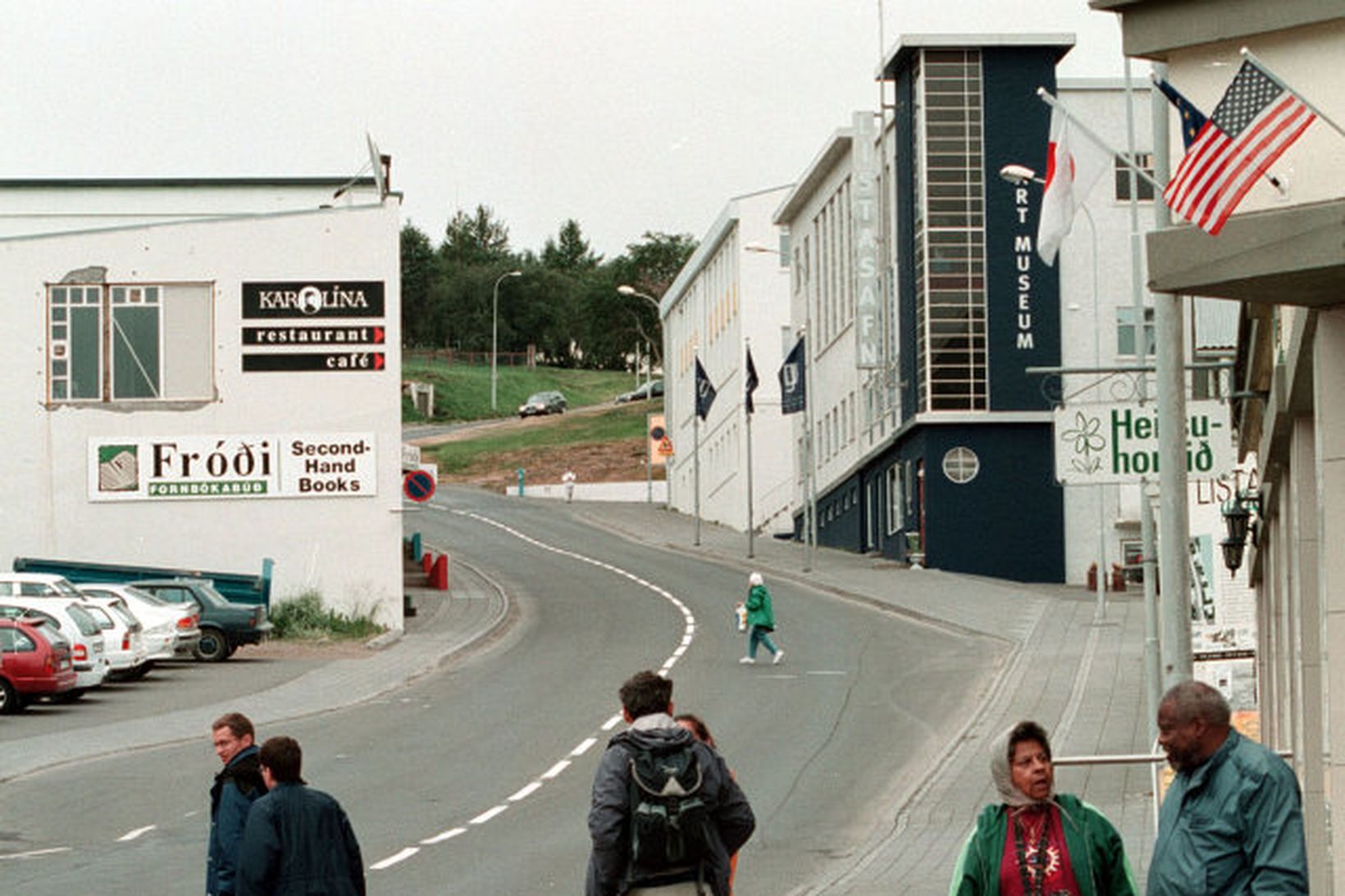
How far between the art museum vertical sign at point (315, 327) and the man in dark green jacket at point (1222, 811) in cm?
4182

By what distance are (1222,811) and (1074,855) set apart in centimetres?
54

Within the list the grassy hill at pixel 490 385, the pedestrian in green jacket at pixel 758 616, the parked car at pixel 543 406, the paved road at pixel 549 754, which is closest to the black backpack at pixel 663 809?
the paved road at pixel 549 754

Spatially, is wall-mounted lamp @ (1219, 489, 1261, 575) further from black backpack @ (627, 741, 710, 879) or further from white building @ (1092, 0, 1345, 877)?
black backpack @ (627, 741, 710, 879)

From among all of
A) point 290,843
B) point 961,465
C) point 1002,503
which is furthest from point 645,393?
point 290,843

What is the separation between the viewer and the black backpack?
9883mm

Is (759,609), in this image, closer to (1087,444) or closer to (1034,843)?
(1087,444)

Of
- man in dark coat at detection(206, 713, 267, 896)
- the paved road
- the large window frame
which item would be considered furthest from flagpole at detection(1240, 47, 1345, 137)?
the large window frame

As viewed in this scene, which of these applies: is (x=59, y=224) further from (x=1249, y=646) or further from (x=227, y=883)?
(x=227, y=883)

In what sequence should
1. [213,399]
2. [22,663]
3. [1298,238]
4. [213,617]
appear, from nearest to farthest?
[1298,238] → [22,663] → [213,617] → [213,399]

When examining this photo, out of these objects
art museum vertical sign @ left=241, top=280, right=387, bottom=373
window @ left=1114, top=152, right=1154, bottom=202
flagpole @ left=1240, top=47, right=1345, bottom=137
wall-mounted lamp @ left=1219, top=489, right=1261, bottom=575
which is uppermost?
window @ left=1114, top=152, right=1154, bottom=202

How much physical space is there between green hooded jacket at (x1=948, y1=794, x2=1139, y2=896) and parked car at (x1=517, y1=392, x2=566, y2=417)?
12528 cm

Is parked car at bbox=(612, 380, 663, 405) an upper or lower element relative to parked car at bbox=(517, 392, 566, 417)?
upper

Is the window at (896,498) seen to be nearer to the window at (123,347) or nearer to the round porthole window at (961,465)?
the round porthole window at (961,465)

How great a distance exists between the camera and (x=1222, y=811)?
7730 mm
